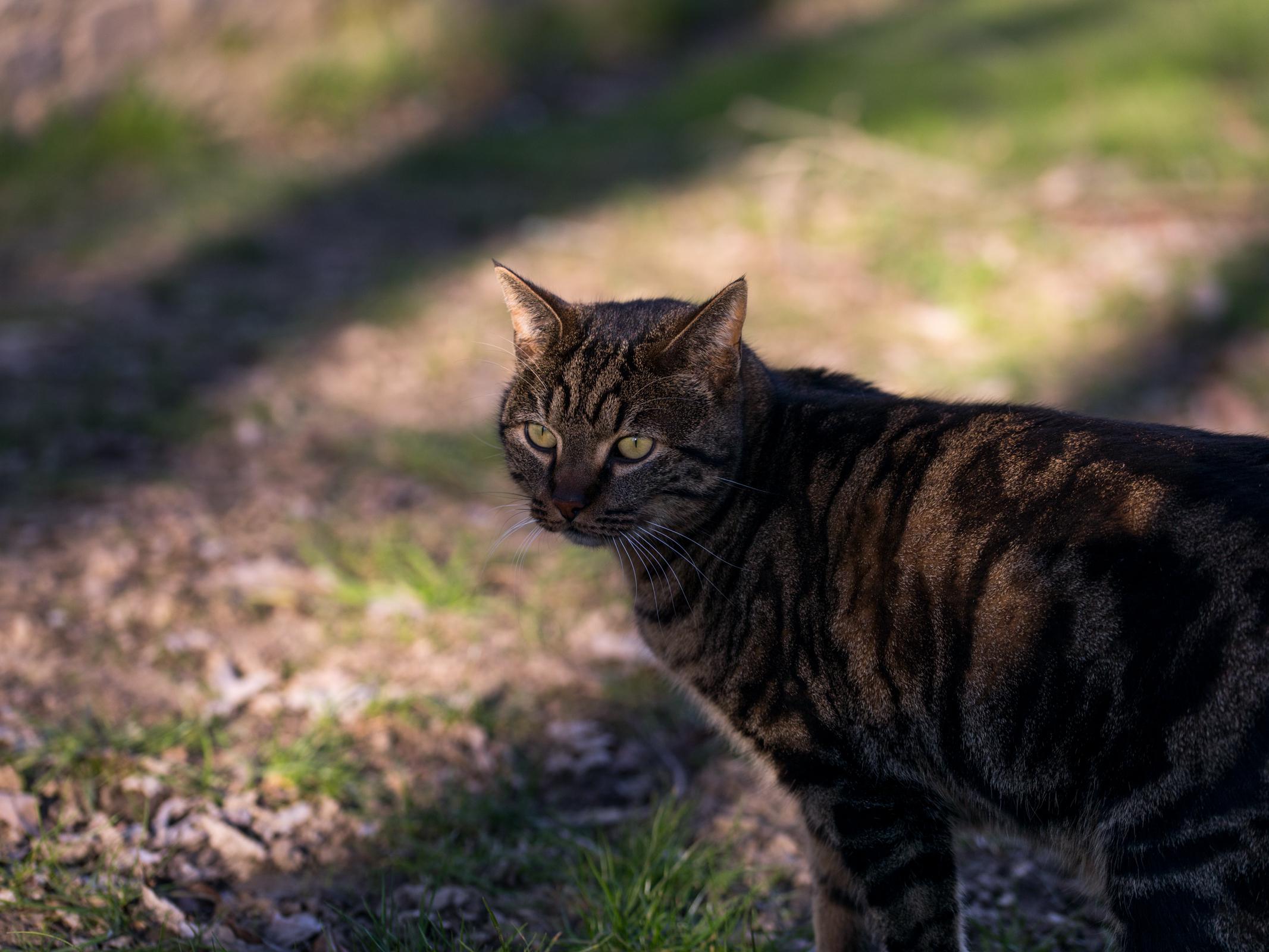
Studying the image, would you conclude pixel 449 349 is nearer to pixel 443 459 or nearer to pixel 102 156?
pixel 443 459

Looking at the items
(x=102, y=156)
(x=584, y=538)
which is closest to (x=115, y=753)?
(x=584, y=538)

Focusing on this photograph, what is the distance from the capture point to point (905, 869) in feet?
7.14

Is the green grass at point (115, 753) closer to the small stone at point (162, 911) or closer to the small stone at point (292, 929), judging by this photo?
the small stone at point (162, 911)

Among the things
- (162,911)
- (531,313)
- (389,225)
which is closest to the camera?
(162,911)

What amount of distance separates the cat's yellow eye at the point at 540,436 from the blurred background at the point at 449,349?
959mm

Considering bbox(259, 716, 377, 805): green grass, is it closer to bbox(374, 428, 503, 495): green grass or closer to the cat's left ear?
the cat's left ear

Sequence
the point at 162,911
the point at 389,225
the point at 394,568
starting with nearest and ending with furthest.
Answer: the point at 162,911 → the point at 394,568 → the point at 389,225

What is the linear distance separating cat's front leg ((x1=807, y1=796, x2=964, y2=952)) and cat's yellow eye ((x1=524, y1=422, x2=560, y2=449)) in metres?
1.04

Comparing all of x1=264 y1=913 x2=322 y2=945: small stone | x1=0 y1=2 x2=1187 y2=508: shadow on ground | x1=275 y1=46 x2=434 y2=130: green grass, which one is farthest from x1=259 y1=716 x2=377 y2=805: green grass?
x1=275 y1=46 x2=434 y2=130: green grass

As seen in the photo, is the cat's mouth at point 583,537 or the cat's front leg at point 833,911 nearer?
the cat's front leg at point 833,911

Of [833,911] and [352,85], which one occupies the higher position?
[352,85]

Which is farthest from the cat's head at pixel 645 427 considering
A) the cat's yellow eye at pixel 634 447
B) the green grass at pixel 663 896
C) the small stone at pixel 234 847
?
the small stone at pixel 234 847

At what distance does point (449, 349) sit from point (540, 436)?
10.6ft

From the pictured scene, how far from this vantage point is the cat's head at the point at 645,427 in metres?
2.51
